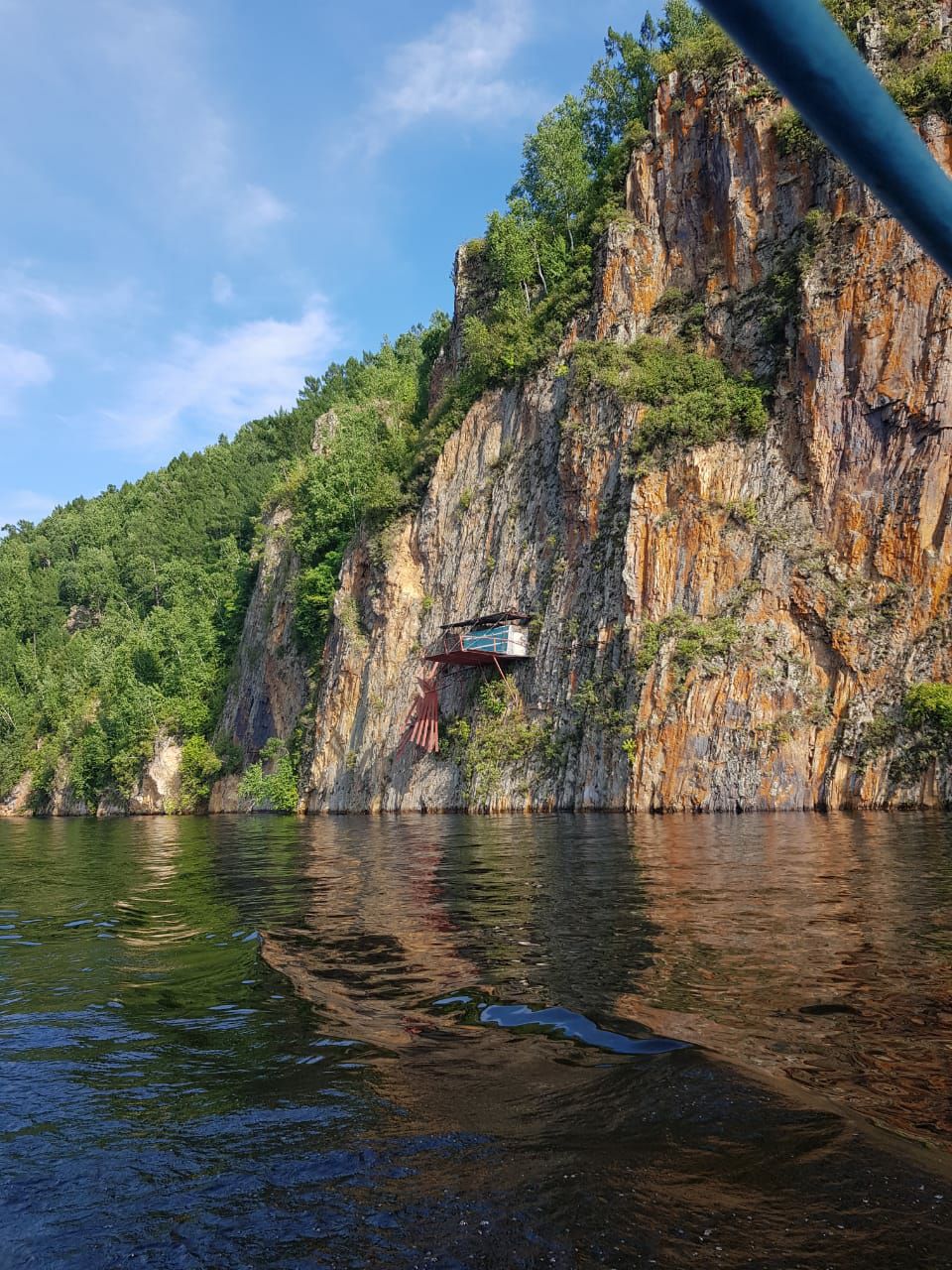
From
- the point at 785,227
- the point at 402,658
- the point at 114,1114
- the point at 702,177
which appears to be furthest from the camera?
the point at 402,658

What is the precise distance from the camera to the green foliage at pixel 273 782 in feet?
199

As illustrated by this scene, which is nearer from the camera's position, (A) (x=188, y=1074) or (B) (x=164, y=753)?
(A) (x=188, y=1074)

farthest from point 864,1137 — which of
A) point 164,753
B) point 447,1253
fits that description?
point 164,753

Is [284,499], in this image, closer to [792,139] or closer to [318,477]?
[318,477]

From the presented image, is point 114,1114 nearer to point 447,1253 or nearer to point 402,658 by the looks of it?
point 447,1253

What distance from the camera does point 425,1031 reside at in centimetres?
628

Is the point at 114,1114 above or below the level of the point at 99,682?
below

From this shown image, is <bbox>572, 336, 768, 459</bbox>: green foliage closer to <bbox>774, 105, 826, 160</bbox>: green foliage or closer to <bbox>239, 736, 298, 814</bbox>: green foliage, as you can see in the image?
<bbox>774, 105, 826, 160</bbox>: green foliage

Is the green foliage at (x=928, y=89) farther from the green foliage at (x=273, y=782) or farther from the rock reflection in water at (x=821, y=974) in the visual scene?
the green foliage at (x=273, y=782)

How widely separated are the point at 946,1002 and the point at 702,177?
5089 cm

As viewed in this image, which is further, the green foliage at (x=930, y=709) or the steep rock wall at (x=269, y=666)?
the steep rock wall at (x=269, y=666)

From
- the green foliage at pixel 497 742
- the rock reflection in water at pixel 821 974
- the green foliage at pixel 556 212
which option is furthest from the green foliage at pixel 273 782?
the rock reflection in water at pixel 821 974

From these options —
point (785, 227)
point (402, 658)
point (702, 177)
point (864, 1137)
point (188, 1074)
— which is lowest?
point (188, 1074)

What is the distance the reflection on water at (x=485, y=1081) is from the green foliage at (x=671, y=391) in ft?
108
